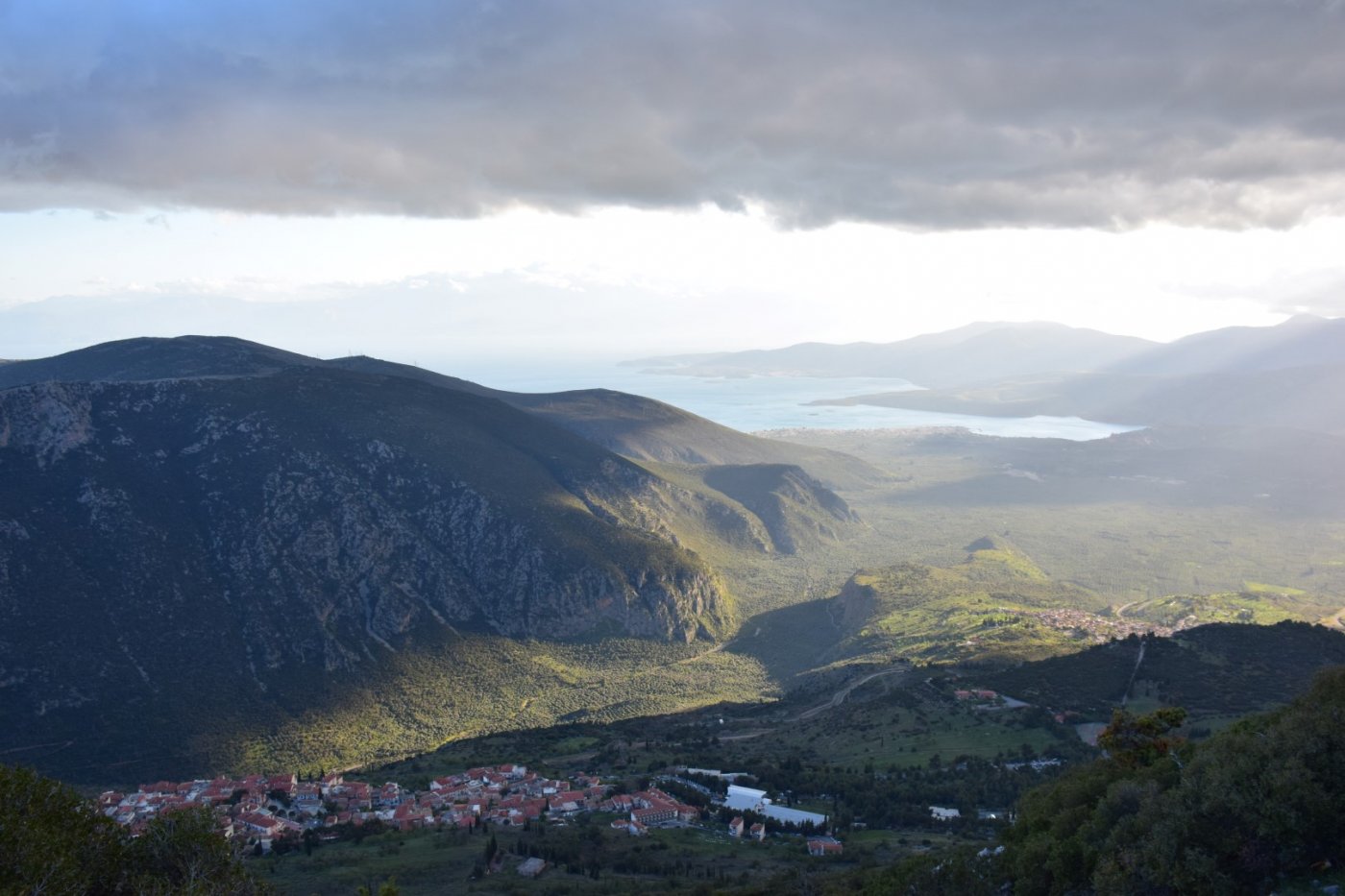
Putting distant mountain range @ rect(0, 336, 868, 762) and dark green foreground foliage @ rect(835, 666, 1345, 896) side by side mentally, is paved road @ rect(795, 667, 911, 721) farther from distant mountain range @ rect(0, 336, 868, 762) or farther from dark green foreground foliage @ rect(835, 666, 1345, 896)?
dark green foreground foliage @ rect(835, 666, 1345, 896)

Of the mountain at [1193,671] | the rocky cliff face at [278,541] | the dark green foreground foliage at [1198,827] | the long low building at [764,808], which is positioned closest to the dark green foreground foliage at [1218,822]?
the dark green foreground foliage at [1198,827]

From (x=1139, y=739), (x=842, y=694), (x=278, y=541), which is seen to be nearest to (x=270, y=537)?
(x=278, y=541)

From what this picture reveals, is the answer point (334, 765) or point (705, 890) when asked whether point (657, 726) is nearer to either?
point (334, 765)

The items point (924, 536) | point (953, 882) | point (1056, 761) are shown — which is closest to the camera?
point (953, 882)

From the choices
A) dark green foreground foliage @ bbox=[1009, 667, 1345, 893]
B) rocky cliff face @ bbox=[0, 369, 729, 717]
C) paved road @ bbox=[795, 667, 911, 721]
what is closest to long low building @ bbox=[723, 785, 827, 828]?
dark green foreground foliage @ bbox=[1009, 667, 1345, 893]

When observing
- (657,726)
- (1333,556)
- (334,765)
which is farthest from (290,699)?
(1333,556)

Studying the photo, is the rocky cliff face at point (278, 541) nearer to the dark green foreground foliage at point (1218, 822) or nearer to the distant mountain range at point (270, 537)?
the distant mountain range at point (270, 537)
